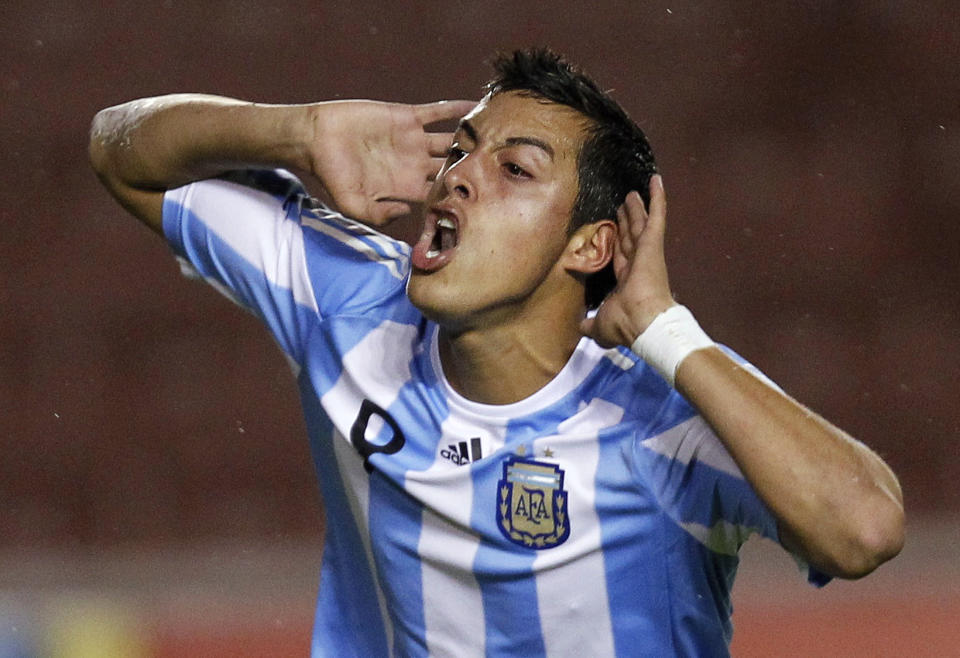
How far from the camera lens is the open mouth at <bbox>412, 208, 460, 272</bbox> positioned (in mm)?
2244

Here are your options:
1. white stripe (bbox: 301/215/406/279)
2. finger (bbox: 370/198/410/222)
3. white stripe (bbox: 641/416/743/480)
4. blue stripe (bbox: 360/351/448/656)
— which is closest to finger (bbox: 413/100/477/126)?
finger (bbox: 370/198/410/222)

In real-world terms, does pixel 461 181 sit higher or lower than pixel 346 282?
higher

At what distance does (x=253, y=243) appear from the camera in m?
2.55

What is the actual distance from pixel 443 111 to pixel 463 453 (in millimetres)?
635

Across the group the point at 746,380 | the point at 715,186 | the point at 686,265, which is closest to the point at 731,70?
the point at 715,186

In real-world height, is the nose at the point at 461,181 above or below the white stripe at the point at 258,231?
above

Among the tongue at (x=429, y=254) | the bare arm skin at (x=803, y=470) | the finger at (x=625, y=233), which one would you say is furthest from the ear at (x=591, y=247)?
the bare arm skin at (x=803, y=470)

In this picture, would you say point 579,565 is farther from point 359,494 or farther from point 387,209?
point 387,209

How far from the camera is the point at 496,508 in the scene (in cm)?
223

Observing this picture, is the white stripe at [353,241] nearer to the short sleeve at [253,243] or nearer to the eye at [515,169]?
the short sleeve at [253,243]

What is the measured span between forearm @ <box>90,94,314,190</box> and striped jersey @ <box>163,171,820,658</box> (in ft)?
0.26

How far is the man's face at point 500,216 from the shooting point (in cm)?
224

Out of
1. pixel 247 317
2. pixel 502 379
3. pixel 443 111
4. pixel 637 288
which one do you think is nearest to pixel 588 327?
pixel 637 288

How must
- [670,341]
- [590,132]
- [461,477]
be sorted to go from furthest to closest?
1. [590,132]
2. [461,477]
3. [670,341]
